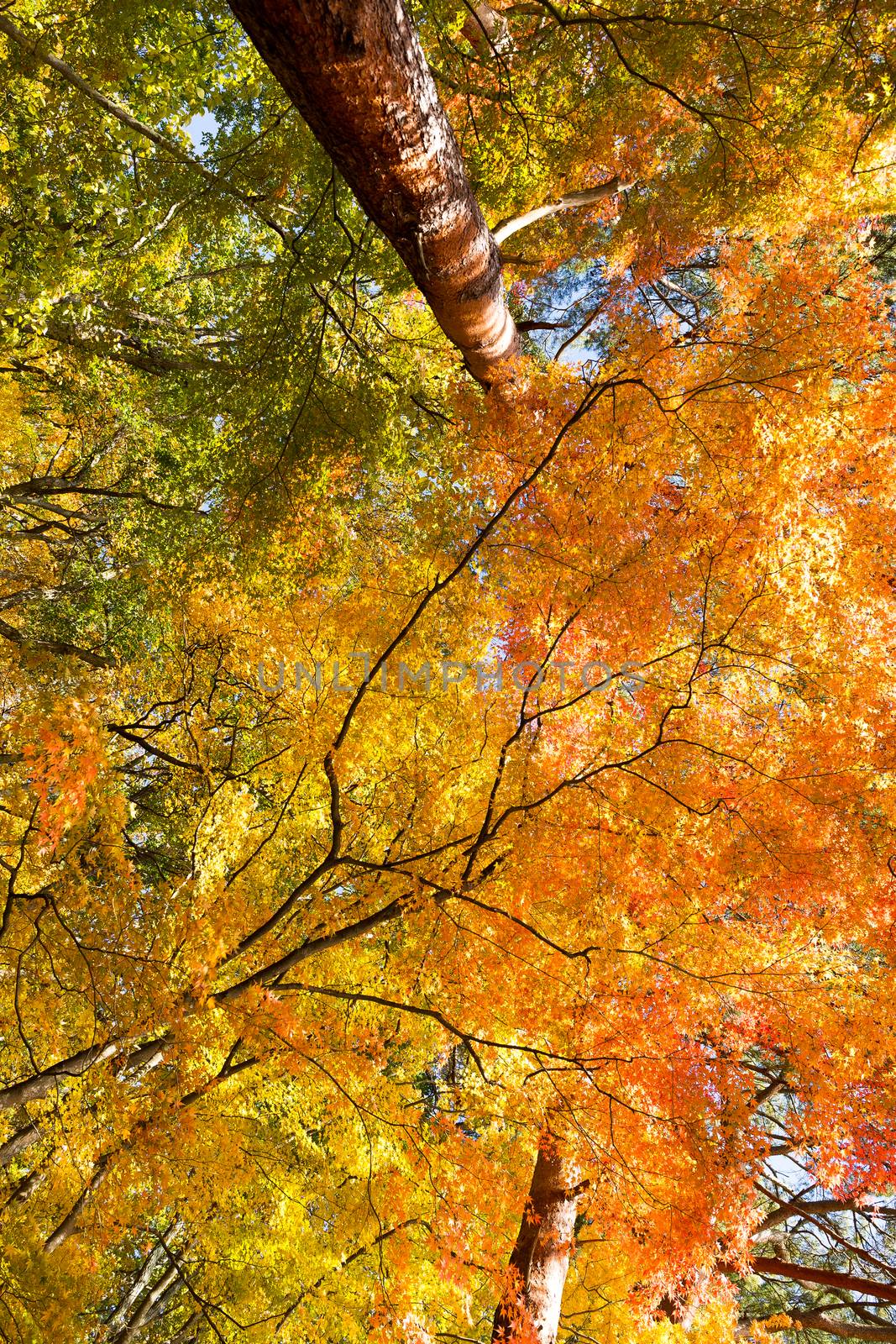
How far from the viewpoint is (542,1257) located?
5344 millimetres

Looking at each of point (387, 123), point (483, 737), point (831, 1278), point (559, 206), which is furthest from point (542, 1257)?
point (559, 206)

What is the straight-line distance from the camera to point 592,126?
19.6ft

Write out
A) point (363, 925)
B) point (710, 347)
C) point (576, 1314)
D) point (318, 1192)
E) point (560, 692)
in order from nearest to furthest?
point (363, 925) → point (560, 692) → point (710, 347) → point (318, 1192) → point (576, 1314)

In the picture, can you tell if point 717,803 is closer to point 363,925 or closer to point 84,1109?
point 363,925

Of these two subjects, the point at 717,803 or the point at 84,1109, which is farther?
the point at 717,803

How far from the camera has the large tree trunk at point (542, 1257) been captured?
5023mm

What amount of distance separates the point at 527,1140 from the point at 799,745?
13.0 feet

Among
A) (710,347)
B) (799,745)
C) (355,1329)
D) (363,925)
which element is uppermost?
(710,347)

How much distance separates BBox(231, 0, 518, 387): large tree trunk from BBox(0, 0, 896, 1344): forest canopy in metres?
0.05

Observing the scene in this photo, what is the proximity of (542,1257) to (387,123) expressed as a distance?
23.5 ft

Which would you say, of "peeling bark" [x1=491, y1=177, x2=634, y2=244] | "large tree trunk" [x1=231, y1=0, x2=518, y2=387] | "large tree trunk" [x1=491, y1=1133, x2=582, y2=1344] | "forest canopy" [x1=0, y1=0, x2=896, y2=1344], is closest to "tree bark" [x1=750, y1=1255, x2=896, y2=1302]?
"forest canopy" [x1=0, y1=0, x2=896, y2=1344]

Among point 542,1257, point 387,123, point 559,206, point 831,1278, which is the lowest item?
point 542,1257

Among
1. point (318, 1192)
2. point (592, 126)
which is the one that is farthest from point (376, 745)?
point (592, 126)

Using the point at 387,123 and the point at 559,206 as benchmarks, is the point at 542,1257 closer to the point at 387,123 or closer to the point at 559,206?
the point at 387,123
